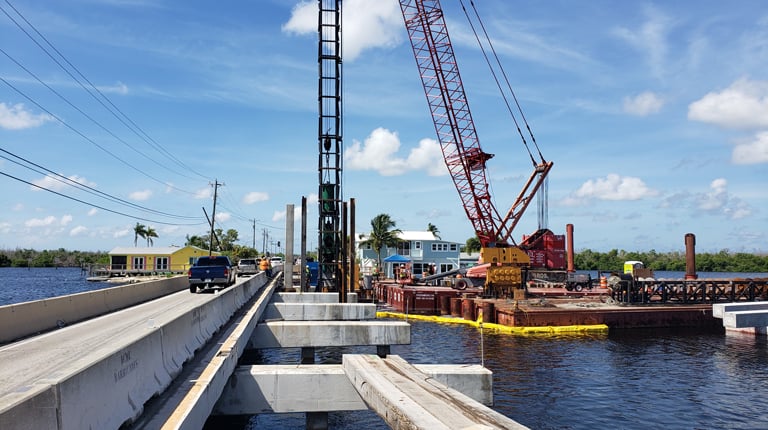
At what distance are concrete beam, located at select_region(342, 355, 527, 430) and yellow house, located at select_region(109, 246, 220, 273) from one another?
98.4 meters

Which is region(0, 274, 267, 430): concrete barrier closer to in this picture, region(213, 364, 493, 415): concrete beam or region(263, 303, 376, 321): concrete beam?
region(213, 364, 493, 415): concrete beam

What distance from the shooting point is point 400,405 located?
24.5 feet

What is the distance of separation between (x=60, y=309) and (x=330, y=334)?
26.2ft

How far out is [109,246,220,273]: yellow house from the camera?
10281 cm

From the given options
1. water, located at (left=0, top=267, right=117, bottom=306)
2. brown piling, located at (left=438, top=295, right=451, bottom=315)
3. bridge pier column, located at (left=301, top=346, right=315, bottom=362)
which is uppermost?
bridge pier column, located at (left=301, top=346, right=315, bottom=362)

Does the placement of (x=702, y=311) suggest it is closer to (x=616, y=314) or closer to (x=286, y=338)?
(x=616, y=314)

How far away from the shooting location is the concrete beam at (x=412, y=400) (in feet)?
21.7

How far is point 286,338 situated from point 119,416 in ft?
35.9

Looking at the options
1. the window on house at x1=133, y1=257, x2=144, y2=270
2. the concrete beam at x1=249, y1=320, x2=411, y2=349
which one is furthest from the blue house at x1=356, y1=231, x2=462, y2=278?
the concrete beam at x1=249, y1=320, x2=411, y2=349

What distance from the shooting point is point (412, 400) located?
7727mm

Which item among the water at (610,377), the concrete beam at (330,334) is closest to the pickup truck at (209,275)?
the water at (610,377)

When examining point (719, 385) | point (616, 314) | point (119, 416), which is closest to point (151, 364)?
point (119, 416)

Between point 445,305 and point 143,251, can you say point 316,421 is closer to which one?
point 445,305

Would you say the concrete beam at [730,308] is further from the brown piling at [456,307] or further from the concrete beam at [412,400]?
the concrete beam at [412,400]
